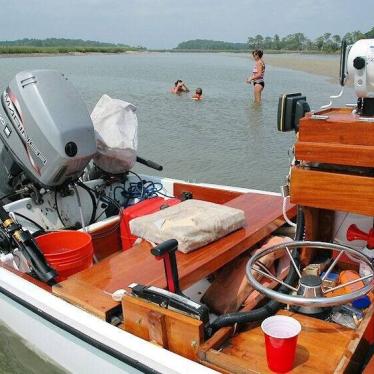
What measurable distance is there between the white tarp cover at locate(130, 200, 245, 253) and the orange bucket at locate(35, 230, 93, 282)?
0.29m

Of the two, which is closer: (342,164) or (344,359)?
(344,359)

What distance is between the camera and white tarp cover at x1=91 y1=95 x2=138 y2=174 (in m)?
3.20

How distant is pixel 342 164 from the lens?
179 centimetres

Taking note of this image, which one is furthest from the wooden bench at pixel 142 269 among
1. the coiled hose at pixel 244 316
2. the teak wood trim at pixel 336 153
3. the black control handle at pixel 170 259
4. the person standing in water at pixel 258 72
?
the person standing in water at pixel 258 72

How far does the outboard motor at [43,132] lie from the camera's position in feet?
8.93

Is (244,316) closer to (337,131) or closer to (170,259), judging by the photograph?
(170,259)

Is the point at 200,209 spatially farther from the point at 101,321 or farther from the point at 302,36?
the point at 302,36

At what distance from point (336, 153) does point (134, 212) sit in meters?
1.38

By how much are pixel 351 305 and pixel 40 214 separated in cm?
186

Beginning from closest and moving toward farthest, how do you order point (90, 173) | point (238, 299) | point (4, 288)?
point (238, 299) < point (4, 288) < point (90, 173)

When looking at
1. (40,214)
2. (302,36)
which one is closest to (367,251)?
(40,214)

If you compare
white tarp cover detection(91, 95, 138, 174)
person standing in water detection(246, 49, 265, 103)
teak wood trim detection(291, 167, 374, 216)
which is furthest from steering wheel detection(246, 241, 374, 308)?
person standing in water detection(246, 49, 265, 103)

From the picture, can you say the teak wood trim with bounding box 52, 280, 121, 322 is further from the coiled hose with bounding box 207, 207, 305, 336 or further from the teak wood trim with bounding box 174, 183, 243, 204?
the teak wood trim with bounding box 174, 183, 243, 204

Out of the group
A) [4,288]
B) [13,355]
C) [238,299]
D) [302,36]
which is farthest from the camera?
[302,36]
